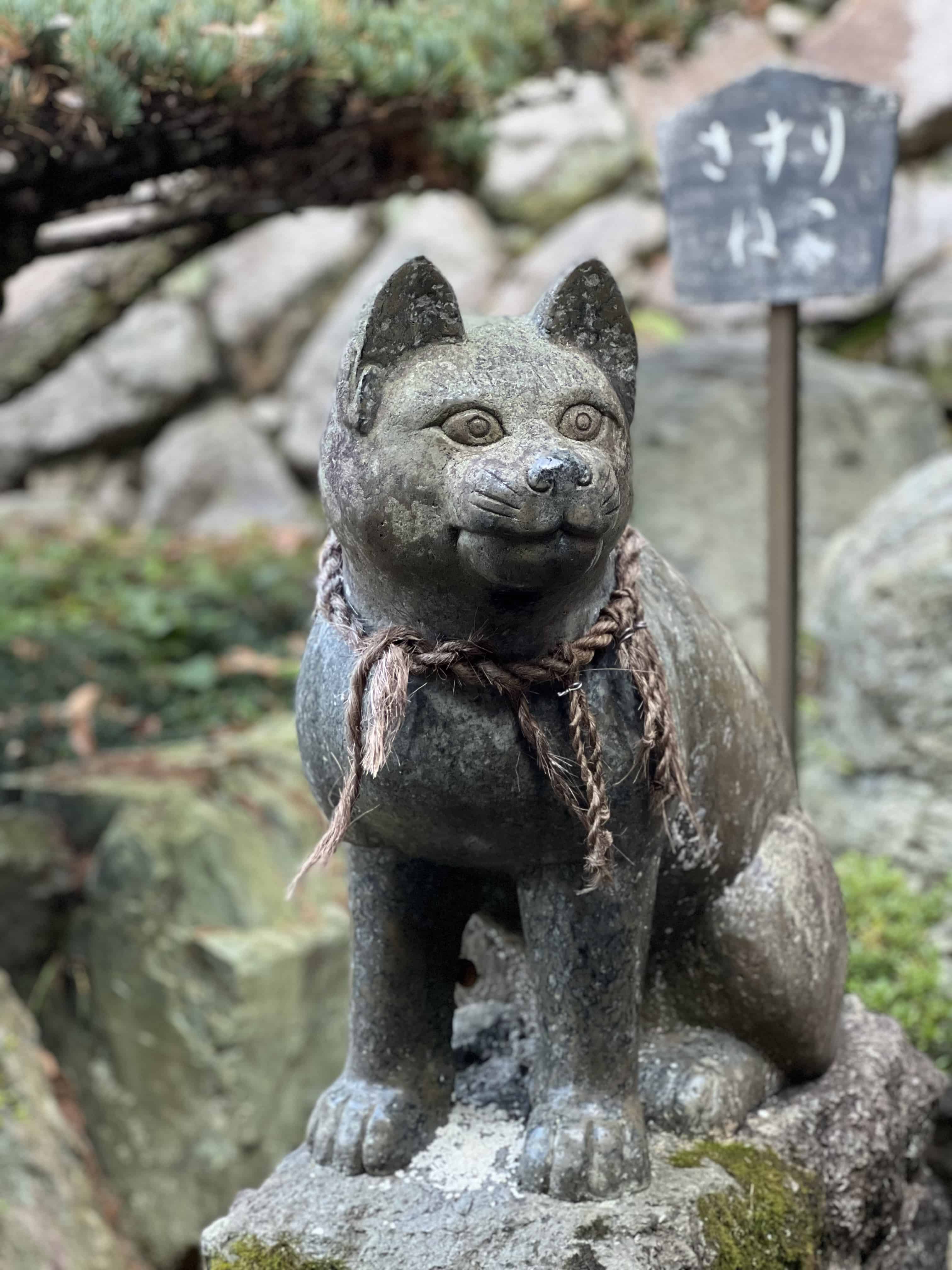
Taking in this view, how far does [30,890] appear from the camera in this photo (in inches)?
127

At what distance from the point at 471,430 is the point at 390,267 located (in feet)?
16.6

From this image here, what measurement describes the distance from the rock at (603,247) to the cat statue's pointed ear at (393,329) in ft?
14.7

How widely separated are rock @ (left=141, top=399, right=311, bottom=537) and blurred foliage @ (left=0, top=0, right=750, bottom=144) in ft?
11.0

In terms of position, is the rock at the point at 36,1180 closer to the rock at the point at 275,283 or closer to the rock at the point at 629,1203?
the rock at the point at 629,1203

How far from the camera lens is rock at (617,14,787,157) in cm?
589

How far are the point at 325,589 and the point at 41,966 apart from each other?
2141 millimetres

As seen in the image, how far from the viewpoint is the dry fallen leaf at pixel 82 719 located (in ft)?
12.3

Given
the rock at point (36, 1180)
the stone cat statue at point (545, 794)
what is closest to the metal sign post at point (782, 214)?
the stone cat statue at point (545, 794)

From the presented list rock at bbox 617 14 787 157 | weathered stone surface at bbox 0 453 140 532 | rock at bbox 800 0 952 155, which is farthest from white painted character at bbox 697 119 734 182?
weathered stone surface at bbox 0 453 140 532

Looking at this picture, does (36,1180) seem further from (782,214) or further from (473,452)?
(782,214)

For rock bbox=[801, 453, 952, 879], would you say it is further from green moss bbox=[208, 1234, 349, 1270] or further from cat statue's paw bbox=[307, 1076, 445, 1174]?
green moss bbox=[208, 1234, 349, 1270]

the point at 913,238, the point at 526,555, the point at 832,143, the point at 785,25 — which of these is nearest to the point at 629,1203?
the point at 526,555

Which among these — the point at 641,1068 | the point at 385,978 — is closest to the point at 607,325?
the point at 385,978

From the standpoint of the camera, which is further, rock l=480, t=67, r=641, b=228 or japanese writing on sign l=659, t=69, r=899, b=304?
rock l=480, t=67, r=641, b=228
